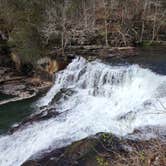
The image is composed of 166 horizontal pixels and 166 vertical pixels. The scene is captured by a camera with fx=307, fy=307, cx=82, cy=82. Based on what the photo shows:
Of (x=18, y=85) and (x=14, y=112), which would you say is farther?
(x=18, y=85)

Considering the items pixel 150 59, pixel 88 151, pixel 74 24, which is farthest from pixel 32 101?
pixel 88 151

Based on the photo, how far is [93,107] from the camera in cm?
1027

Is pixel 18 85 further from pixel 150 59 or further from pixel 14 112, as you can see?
pixel 150 59

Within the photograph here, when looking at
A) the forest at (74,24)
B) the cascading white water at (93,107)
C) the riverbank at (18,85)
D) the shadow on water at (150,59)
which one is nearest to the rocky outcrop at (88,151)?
the cascading white water at (93,107)

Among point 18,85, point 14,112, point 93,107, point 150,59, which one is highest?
point 150,59

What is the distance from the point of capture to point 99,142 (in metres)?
7.18

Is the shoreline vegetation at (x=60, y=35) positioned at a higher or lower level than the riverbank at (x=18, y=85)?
higher

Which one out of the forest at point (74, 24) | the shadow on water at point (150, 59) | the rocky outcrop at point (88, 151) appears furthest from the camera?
the forest at point (74, 24)

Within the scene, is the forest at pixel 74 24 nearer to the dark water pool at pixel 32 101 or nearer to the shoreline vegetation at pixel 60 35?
the shoreline vegetation at pixel 60 35

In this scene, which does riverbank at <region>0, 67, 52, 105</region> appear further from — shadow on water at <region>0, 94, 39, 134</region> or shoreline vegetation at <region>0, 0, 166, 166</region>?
shadow on water at <region>0, 94, 39, 134</region>

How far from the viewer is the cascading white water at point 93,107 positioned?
8.20 meters

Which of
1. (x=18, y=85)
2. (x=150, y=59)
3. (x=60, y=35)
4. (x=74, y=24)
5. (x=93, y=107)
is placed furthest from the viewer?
(x=74, y=24)

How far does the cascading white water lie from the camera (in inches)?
323

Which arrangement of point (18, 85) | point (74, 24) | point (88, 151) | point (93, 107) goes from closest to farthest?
1. point (88, 151)
2. point (93, 107)
3. point (18, 85)
4. point (74, 24)
